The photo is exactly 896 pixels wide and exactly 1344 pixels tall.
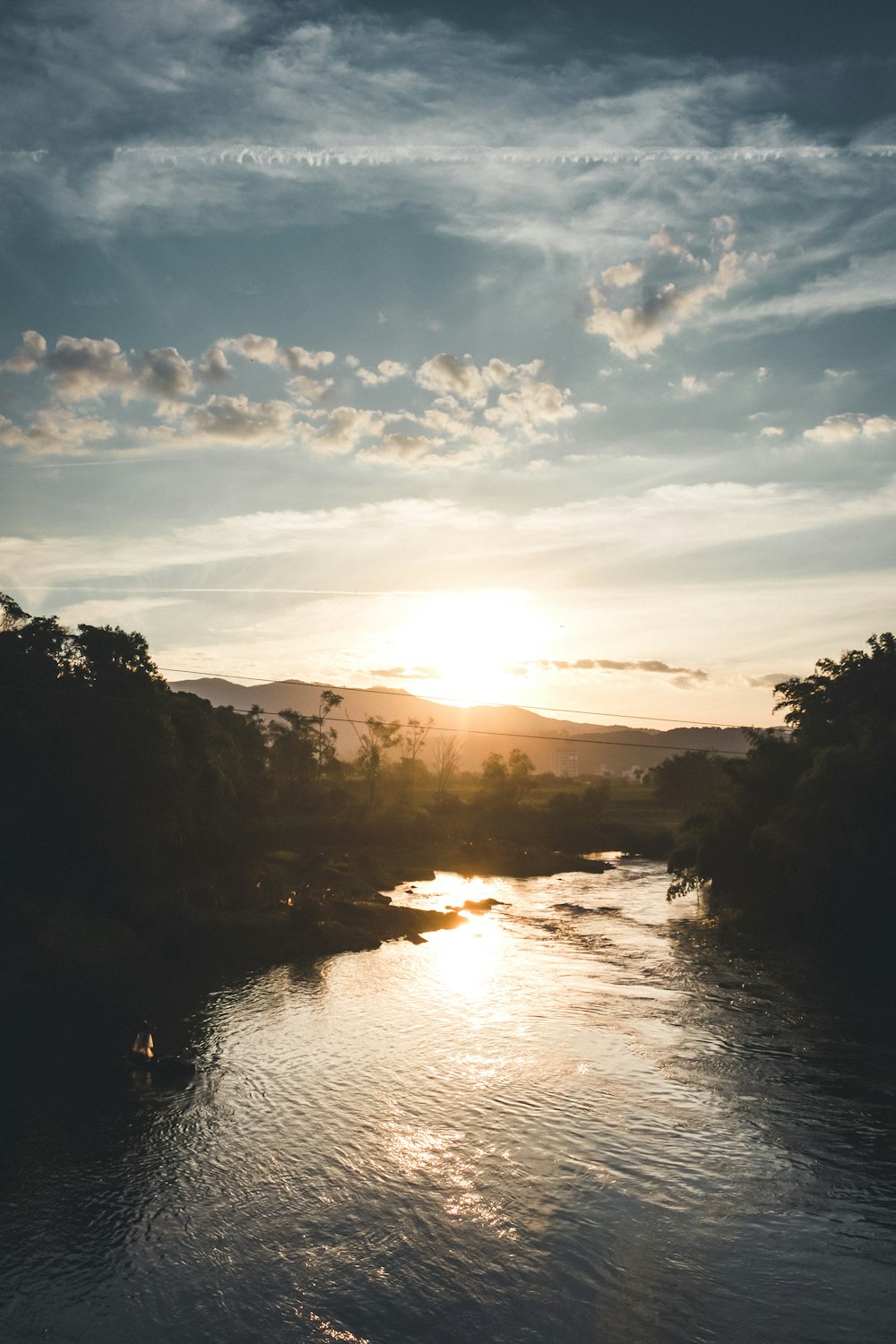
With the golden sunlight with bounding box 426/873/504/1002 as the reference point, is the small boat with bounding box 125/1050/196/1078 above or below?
above

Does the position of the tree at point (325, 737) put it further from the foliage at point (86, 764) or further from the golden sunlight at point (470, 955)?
the foliage at point (86, 764)

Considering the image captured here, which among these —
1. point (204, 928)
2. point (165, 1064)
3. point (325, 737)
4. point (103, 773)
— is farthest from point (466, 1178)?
point (325, 737)

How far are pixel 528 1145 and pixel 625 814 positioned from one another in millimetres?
104998

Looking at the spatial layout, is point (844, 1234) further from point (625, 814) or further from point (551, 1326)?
point (625, 814)

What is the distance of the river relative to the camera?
16750 millimetres

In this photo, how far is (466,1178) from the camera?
22.0 metres

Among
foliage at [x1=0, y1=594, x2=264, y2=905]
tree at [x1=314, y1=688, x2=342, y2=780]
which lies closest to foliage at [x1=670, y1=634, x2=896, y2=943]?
foliage at [x1=0, y1=594, x2=264, y2=905]

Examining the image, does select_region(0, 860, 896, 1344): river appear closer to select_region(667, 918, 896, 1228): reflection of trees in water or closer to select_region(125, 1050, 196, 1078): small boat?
select_region(667, 918, 896, 1228): reflection of trees in water

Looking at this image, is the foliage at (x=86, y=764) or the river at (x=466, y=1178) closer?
the river at (x=466, y=1178)

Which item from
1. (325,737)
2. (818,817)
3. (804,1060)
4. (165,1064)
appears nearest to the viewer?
(165,1064)

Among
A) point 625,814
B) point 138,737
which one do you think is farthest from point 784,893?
point 625,814

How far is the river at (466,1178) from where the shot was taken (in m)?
16.8

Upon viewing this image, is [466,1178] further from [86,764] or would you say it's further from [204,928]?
[86,764]

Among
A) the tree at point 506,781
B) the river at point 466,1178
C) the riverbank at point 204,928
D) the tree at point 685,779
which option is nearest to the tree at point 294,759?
the tree at point 506,781
